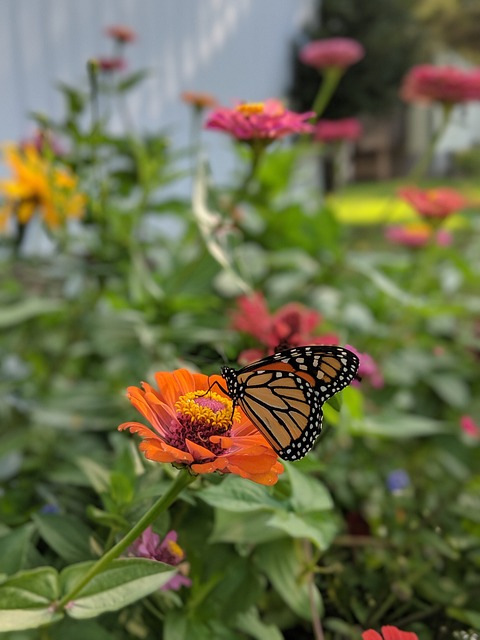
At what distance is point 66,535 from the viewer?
35cm

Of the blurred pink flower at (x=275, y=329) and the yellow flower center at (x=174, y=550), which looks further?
the blurred pink flower at (x=275, y=329)

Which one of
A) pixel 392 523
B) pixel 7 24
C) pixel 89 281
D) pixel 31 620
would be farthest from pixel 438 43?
pixel 31 620

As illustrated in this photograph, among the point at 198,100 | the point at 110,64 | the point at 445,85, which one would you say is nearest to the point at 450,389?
the point at 445,85

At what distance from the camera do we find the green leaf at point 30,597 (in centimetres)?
28

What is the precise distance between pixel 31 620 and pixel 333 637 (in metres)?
0.17

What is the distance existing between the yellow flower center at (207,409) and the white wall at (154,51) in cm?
83

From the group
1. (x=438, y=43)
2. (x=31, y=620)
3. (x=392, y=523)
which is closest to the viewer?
(x=31, y=620)

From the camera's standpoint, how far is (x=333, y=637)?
38 centimetres

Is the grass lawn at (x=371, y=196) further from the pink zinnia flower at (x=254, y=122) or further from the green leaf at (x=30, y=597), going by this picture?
the green leaf at (x=30, y=597)

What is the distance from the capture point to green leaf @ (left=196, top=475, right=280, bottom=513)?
1.01 ft

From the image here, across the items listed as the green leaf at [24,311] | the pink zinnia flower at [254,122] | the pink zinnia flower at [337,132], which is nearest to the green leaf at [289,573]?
the pink zinnia flower at [254,122]

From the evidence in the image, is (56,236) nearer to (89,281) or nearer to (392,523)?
(89,281)

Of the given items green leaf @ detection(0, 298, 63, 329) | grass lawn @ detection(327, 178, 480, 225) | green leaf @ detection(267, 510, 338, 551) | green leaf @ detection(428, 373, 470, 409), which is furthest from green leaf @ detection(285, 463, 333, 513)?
grass lawn @ detection(327, 178, 480, 225)

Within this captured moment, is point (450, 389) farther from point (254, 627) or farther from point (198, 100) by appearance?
point (254, 627)
